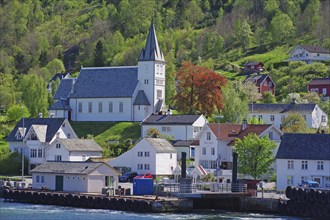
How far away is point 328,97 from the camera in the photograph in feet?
407

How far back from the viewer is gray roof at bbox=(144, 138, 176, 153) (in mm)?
88375

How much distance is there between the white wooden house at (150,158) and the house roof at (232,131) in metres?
4.77

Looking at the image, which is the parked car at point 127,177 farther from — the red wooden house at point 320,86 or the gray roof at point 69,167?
the red wooden house at point 320,86

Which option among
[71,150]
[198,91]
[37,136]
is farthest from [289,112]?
[37,136]

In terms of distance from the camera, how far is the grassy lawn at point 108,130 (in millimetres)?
105000

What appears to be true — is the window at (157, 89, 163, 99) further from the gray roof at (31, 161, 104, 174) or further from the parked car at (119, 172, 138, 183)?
the gray roof at (31, 161, 104, 174)

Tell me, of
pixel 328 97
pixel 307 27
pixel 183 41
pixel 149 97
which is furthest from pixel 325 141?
pixel 183 41

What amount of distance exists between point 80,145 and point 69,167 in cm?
1624

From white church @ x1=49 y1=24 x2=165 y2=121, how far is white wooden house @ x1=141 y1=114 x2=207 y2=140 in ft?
23.6

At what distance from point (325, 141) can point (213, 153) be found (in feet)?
63.4

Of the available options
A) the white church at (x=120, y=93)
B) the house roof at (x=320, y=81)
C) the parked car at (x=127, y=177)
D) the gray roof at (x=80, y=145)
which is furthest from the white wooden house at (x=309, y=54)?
the parked car at (x=127, y=177)

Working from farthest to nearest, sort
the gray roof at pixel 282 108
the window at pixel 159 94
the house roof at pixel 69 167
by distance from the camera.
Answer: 1. the window at pixel 159 94
2. the gray roof at pixel 282 108
3. the house roof at pixel 69 167

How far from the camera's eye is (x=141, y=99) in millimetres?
110500

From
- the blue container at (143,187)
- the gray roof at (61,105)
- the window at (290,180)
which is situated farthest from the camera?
the gray roof at (61,105)
